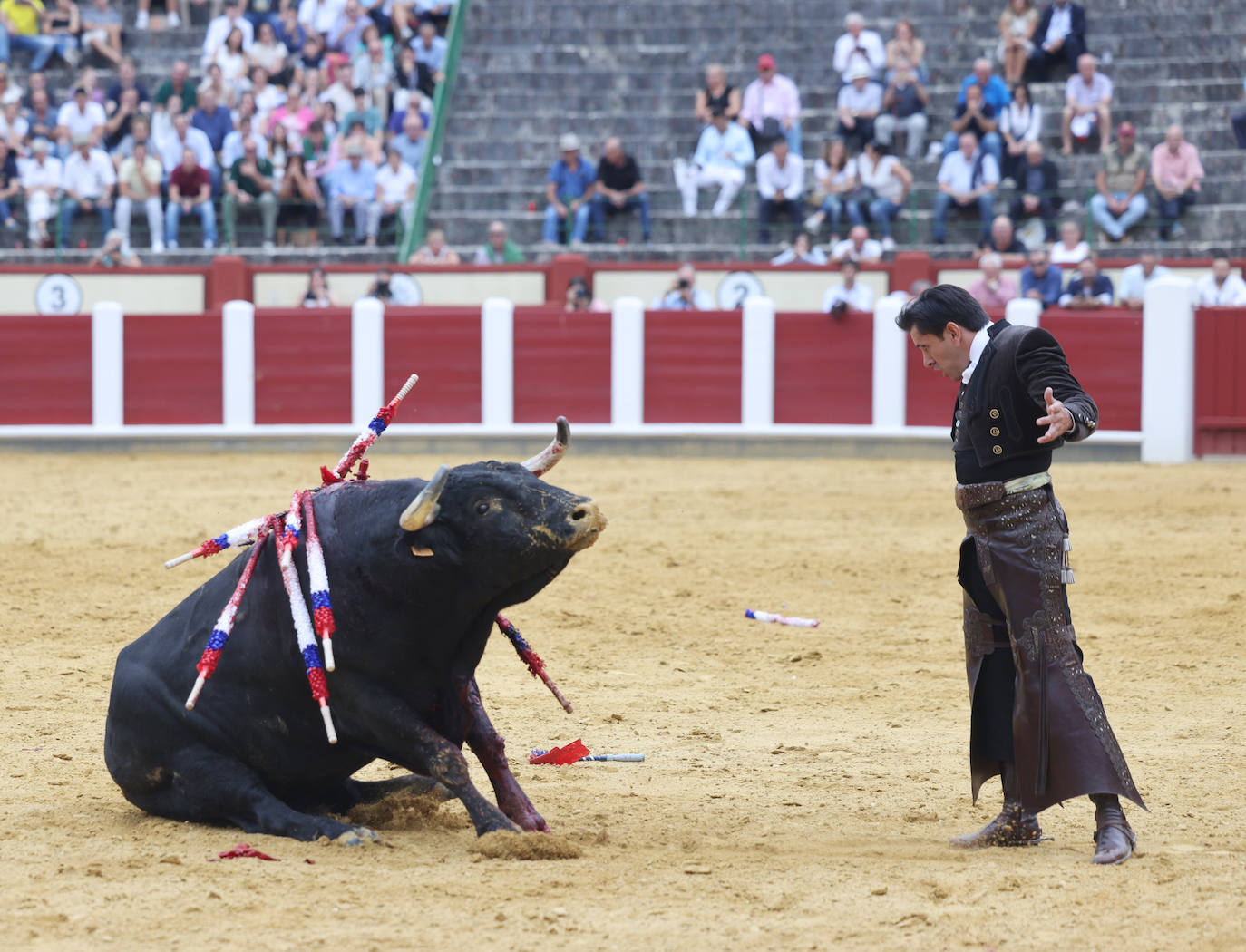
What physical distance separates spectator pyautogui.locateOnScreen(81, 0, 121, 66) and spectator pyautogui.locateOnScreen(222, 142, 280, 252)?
334cm

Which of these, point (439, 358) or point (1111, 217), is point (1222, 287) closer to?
point (1111, 217)

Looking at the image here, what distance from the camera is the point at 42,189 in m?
18.2

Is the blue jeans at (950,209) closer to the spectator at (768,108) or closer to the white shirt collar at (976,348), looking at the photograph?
the spectator at (768,108)

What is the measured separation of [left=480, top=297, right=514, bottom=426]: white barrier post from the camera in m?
15.8

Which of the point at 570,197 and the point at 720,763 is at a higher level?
the point at 570,197

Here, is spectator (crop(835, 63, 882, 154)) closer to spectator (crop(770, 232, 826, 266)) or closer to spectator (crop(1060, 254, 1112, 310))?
spectator (crop(770, 232, 826, 266))

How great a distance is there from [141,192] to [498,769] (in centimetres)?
1472

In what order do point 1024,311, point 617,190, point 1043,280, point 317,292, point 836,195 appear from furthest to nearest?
1. point 617,190
2. point 836,195
3. point 317,292
4. point 1043,280
5. point 1024,311

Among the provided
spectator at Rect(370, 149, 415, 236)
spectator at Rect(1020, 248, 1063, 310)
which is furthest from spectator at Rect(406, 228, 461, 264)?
spectator at Rect(1020, 248, 1063, 310)

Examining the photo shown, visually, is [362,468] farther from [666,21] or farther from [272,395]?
[666,21]

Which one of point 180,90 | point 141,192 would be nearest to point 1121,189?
point 141,192

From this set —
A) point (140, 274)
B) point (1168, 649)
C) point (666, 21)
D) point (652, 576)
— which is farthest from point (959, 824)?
point (666, 21)

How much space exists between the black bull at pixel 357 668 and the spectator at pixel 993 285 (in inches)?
438

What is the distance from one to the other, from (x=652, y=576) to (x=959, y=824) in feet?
15.1
